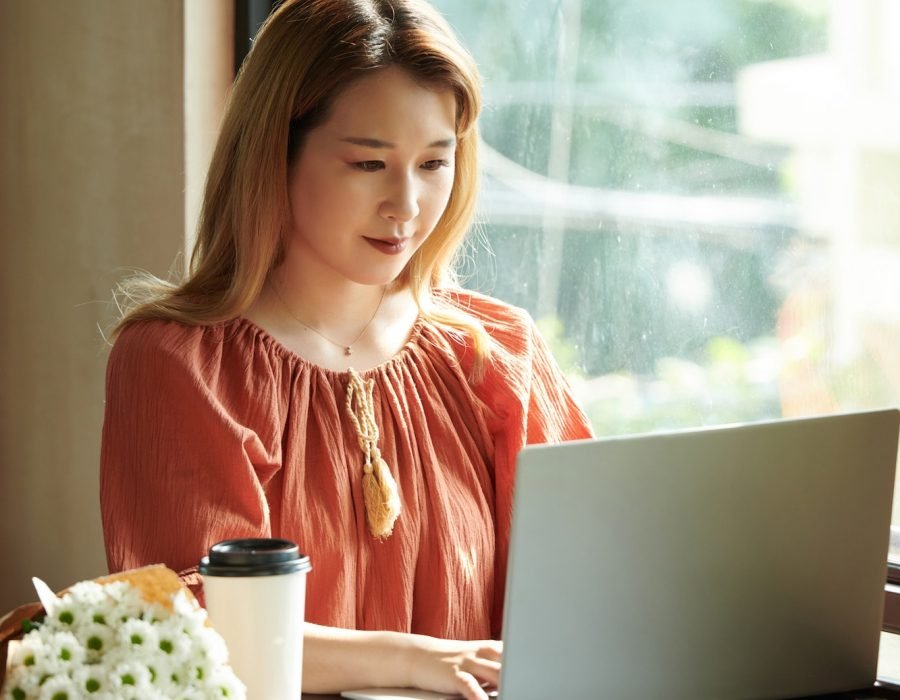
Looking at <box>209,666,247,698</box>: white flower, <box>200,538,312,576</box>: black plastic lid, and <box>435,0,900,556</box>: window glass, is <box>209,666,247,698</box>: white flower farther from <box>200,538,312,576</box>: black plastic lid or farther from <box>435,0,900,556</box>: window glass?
<box>435,0,900,556</box>: window glass

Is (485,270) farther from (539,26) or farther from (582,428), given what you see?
(582,428)

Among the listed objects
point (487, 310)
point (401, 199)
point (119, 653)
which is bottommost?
A: point (119, 653)

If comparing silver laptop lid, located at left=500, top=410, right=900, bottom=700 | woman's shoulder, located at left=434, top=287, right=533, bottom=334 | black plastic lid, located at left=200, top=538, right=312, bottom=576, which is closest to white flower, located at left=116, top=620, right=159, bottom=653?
black plastic lid, located at left=200, top=538, right=312, bottom=576

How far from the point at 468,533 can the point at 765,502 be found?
0.60 m

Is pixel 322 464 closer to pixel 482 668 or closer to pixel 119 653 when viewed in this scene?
pixel 482 668

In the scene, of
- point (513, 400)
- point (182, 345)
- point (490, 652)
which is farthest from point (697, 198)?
point (490, 652)

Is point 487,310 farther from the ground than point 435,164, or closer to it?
closer to it

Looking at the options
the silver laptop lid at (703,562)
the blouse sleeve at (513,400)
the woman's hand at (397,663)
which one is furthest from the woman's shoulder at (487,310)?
the silver laptop lid at (703,562)

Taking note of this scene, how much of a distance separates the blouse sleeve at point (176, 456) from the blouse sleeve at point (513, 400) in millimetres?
337

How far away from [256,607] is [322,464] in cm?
52

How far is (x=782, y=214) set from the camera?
6.61ft

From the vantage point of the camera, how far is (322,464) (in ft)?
5.32

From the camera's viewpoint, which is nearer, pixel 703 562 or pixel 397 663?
pixel 703 562

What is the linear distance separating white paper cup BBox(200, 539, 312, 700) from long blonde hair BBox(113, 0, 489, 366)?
0.57 meters
